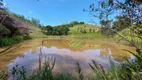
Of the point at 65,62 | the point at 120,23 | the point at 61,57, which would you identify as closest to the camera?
the point at 120,23

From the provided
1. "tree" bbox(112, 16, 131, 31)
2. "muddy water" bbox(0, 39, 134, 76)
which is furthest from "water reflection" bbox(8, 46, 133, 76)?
"tree" bbox(112, 16, 131, 31)

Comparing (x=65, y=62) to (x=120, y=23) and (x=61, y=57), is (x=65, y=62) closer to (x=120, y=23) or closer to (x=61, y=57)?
(x=61, y=57)

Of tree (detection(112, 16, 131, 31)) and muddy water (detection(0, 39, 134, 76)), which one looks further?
muddy water (detection(0, 39, 134, 76))

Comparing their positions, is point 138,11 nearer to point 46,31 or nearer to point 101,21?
point 101,21

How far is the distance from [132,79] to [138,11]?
1842 mm

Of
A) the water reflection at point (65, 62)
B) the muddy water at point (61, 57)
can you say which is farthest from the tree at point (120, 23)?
→ the water reflection at point (65, 62)

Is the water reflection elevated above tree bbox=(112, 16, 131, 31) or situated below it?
below

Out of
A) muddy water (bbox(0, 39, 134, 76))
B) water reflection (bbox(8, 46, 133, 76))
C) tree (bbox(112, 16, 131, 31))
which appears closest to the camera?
tree (bbox(112, 16, 131, 31))

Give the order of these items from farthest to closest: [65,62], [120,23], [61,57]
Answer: [61,57] < [65,62] < [120,23]

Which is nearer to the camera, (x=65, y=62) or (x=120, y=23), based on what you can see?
(x=120, y=23)

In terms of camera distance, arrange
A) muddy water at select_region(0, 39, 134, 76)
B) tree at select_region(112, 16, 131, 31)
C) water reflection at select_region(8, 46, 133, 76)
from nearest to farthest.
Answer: tree at select_region(112, 16, 131, 31) → water reflection at select_region(8, 46, 133, 76) → muddy water at select_region(0, 39, 134, 76)

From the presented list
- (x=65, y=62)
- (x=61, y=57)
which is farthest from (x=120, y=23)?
(x=61, y=57)

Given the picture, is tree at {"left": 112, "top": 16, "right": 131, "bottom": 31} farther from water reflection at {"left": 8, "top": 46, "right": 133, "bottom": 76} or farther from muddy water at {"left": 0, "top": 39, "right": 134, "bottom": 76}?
water reflection at {"left": 8, "top": 46, "right": 133, "bottom": 76}

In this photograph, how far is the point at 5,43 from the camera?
53.2ft
